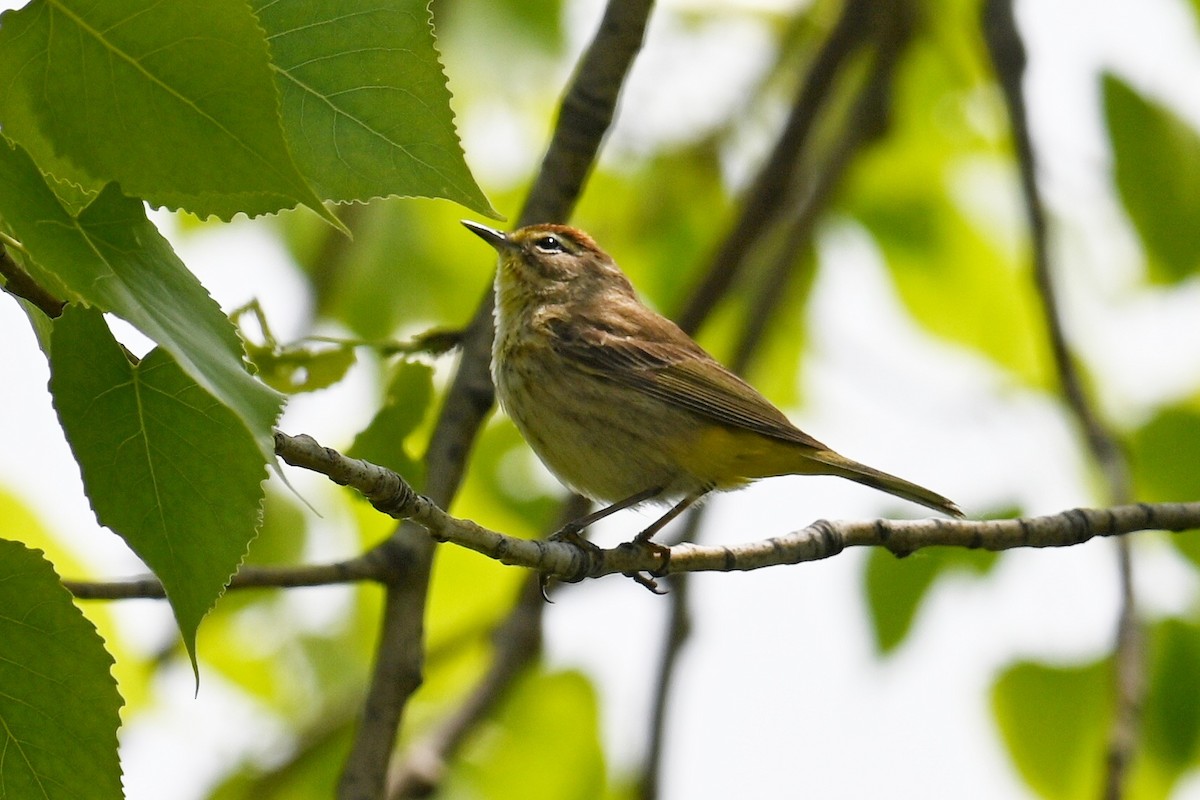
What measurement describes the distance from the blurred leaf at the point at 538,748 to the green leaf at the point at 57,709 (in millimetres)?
3653

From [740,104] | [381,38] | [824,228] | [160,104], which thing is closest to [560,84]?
[740,104]

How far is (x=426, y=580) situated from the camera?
386cm

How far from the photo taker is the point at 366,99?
2.36 meters

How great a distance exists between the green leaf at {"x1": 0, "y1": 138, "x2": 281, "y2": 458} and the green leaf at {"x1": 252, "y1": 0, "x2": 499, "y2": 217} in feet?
1.43

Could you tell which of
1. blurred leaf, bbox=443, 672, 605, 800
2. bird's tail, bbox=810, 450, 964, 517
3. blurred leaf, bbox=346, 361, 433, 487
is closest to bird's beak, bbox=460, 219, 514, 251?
bird's tail, bbox=810, 450, 964, 517

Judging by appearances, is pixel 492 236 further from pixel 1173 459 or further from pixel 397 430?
pixel 1173 459

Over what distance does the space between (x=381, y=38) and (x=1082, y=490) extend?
434 cm

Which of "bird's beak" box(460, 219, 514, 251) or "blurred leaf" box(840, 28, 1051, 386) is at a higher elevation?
"blurred leaf" box(840, 28, 1051, 386)

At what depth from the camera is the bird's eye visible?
5.98m

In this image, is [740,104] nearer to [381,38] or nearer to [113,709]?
[381,38]

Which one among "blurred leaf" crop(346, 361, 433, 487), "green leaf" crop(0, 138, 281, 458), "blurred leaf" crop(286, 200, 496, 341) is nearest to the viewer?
"green leaf" crop(0, 138, 281, 458)

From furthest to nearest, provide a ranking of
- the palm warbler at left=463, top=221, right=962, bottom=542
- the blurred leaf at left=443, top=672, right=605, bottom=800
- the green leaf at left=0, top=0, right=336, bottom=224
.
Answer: the blurred leaf at left=443, top=672, right=605, bottom=800, the palm warbler at left=463, top=221, right=962, bottom=542, the green leaf at left=0, top=0, right=336, bottom=224

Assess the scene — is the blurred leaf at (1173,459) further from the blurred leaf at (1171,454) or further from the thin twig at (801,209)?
the thin twig at (801,209)

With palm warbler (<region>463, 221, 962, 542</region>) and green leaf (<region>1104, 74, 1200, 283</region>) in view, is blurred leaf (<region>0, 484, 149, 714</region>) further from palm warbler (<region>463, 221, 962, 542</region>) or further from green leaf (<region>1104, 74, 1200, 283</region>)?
green leaf (<region>1104, 74, 1200, 283</region>)
